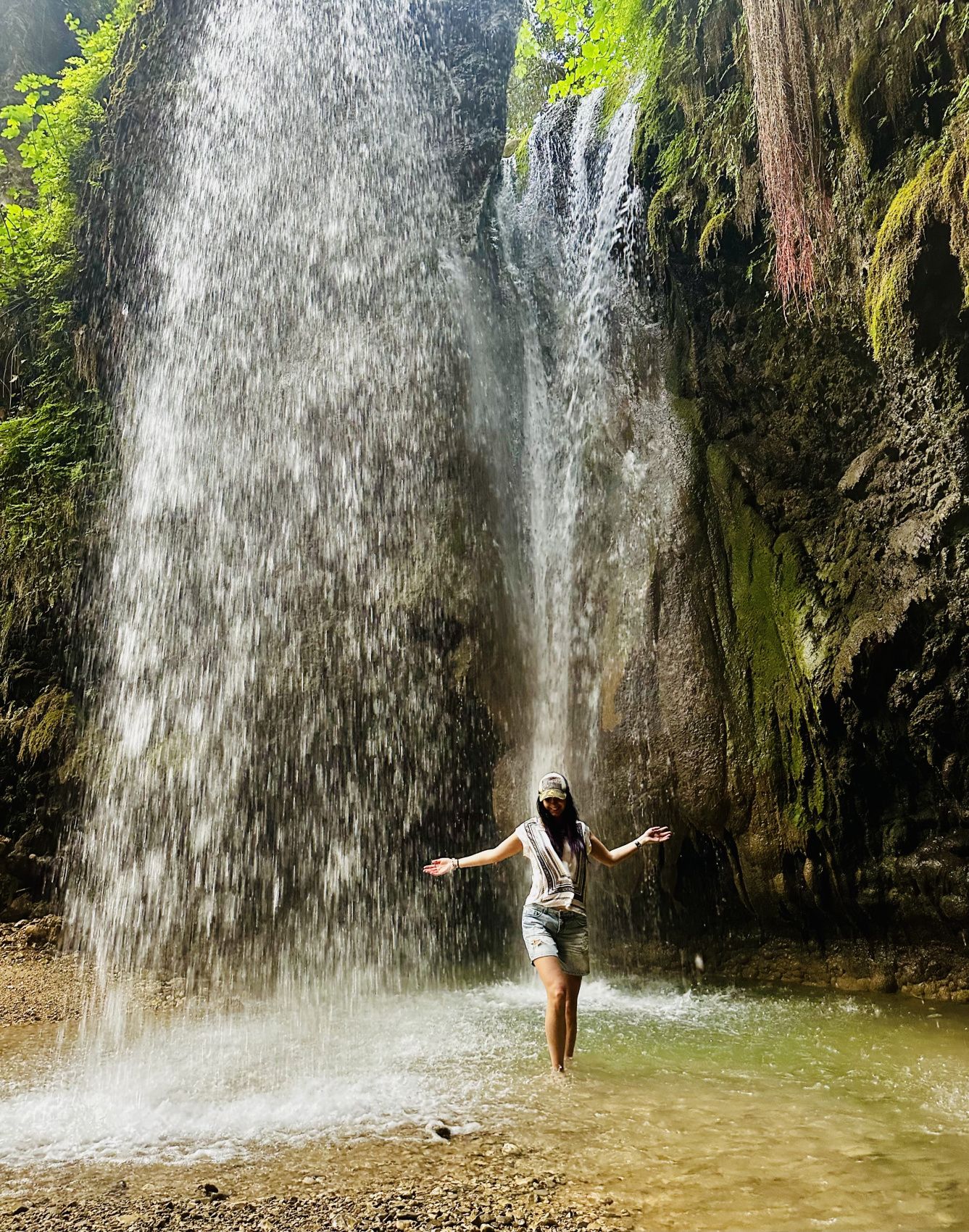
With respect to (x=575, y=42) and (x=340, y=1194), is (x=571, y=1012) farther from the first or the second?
(x=575, y=42)

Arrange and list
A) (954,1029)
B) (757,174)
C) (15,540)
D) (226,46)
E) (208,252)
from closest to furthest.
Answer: (954,1029), (757,174), (15,540), (208,252), (226,46)

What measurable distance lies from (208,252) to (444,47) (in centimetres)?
480

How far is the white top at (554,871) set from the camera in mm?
4039

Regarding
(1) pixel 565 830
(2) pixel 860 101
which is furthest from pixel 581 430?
(1) pixel 565 830

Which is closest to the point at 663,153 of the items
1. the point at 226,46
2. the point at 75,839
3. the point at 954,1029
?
the point at 226,46

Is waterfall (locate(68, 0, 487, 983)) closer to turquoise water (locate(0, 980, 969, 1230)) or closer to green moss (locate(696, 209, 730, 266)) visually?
turquoise water (locate(0, 980, 969, 1230))

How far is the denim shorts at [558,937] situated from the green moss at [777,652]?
2897 mm

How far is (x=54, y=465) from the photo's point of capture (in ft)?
31.0

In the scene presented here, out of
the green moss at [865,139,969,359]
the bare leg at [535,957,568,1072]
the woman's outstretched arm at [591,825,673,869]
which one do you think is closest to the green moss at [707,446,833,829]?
the green moss at [865,139,969,359]

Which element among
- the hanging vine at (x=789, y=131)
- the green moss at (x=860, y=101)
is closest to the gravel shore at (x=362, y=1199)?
the hanging vine at (x=789, y=131)

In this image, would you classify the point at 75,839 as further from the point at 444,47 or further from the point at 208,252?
the point at 444,47

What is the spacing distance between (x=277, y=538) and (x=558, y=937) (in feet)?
19.0

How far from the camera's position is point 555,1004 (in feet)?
12.7

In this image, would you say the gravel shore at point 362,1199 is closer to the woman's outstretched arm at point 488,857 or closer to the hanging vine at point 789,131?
the woman's outstretched arm at point 488,857
